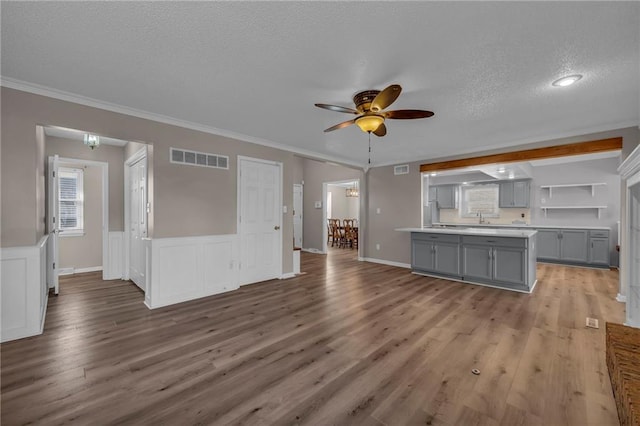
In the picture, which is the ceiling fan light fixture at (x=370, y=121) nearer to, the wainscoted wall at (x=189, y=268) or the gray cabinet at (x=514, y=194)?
the wainscoted wall at (x=189, y=268)

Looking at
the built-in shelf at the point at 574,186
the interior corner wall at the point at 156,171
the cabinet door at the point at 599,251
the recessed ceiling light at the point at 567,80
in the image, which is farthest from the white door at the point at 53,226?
the built-in shelf at the point at 574,186

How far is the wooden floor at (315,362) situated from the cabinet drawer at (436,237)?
49.5 inches

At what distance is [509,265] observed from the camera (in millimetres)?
4273

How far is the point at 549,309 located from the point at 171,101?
17.4 feet

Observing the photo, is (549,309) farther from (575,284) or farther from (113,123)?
(113,123)

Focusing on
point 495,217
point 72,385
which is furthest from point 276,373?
point 495,217

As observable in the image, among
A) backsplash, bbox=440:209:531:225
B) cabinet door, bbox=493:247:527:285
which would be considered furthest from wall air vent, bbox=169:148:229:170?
backsplash, bbox=440:209:531:225

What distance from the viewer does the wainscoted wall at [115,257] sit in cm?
485

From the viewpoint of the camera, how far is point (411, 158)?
595 centimetres

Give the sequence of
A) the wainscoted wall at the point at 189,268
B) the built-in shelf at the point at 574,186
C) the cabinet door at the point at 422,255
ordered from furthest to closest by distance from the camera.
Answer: the built-in shelf at the point at 574,186 < the cabinet door at the point at 422,255 < the wainscoted wall at the point at 189,268

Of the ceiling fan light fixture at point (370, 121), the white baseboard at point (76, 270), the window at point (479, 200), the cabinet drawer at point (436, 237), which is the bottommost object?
the white baseboard at point (76, 270)

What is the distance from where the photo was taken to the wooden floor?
167 centimetres

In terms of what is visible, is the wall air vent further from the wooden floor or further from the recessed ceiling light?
the recessed ceiling light

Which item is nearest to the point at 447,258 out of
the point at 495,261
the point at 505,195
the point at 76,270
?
the point at 495,261
